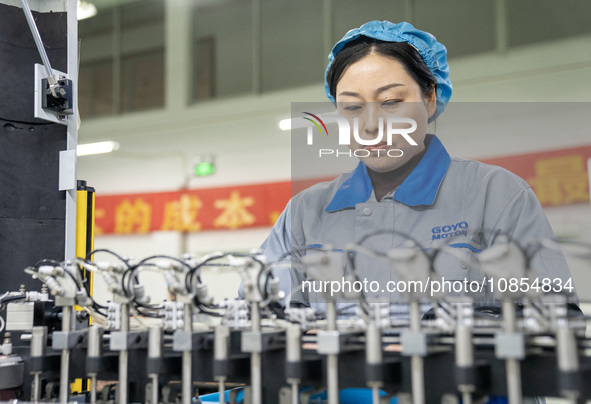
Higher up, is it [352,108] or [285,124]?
[285,124]

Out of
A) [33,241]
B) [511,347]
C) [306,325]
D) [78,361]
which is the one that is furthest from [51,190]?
[511,347]

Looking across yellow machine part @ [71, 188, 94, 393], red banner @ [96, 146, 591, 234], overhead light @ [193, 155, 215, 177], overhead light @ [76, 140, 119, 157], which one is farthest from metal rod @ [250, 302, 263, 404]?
overhead light @ [76, 140, 119, 157]

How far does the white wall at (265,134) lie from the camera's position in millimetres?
3846

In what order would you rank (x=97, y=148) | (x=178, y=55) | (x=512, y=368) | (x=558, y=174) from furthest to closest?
(x=97, y=148) → (x=178, y=55) → (x=558, y=174) → (x=512, y=368)

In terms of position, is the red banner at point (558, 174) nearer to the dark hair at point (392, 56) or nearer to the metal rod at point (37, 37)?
the dark hair at point (392, 56)

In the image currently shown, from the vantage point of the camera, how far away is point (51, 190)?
1772mm

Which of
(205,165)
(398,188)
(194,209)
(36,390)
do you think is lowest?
(36,390)

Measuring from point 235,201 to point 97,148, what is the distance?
5.56 ft

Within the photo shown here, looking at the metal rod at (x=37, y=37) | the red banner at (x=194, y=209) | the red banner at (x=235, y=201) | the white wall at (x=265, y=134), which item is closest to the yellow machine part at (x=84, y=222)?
the metal rod at (x=37, y=37)

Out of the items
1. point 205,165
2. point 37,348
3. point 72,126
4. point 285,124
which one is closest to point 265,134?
point 285,124

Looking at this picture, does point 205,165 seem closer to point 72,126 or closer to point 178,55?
point 178,55

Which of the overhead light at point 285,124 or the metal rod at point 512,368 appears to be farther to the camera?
the overhead light at point 285,124

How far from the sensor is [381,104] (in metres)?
1.86

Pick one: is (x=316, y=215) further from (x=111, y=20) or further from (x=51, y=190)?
(x=111, y=20)
